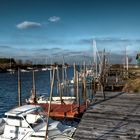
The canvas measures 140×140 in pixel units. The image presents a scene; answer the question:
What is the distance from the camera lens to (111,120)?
49.2 ft

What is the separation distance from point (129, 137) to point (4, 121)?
11.1 m

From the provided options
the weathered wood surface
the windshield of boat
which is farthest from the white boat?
the weathered wood surface

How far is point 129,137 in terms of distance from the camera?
1352cm

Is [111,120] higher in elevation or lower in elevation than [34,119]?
higher

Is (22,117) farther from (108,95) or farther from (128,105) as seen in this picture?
(128,105)

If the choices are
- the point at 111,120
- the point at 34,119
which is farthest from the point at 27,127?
the point at 111,120

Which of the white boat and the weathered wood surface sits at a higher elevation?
the weathered wood surface

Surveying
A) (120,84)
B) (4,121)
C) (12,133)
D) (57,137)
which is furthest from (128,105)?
(120,84)

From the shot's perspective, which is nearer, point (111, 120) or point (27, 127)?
point (111, 120)

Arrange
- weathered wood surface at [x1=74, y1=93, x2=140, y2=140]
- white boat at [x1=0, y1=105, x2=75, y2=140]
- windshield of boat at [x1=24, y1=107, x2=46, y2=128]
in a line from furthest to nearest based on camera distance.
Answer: windshield of boat at [x1=24, y1=107, x2=46, y2=128]
white boat at [x1=0, y1=105, x2=75, y2=140]
weathered wood surface at [x1=74, y1=93, x2=140, y2=140]

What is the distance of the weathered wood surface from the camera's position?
13.8 meters

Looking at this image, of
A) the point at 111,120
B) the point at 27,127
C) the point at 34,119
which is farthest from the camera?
the point at 34,119

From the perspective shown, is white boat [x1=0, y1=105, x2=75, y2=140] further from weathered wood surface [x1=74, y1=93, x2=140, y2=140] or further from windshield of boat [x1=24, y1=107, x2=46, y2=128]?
weathered wood surface [x1=74, y1=93, x2=140, y2=140]

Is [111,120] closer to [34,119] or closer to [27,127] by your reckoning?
[34,119]
